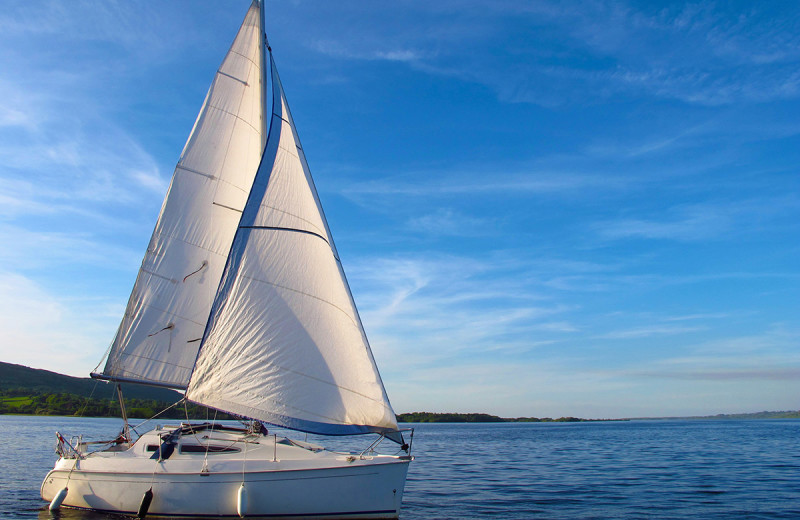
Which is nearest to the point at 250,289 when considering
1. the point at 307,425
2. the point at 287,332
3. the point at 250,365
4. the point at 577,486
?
the point at 287,332

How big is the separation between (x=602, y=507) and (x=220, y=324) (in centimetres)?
1533

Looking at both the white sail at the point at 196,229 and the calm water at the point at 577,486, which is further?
the calm water at the point at 577,486

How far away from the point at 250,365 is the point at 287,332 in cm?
136

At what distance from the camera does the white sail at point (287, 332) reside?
15.1m

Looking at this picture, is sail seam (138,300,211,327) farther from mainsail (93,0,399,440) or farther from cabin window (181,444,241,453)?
cabin window (181,444,241,453)

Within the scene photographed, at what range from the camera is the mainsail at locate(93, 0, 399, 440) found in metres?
15.2

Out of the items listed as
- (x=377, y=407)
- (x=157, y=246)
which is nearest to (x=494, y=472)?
(x=377, y=407)

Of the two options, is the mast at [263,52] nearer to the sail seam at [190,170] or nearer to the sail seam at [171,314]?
the sail seam at [190,170]

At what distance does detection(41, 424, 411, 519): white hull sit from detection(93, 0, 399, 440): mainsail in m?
1.13

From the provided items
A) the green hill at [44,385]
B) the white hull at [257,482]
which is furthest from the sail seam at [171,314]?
the green hill at [44,385]

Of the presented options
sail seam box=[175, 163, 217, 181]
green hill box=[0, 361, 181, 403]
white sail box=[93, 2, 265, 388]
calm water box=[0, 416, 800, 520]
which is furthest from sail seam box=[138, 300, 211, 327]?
green hill box=[0, 361, 181, 403]

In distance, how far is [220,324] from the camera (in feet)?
51.6

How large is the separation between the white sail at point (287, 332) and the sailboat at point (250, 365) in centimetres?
3

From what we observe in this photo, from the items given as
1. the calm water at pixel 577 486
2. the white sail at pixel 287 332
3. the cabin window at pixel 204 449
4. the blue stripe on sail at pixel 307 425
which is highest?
the white sail at pixel 287 332
